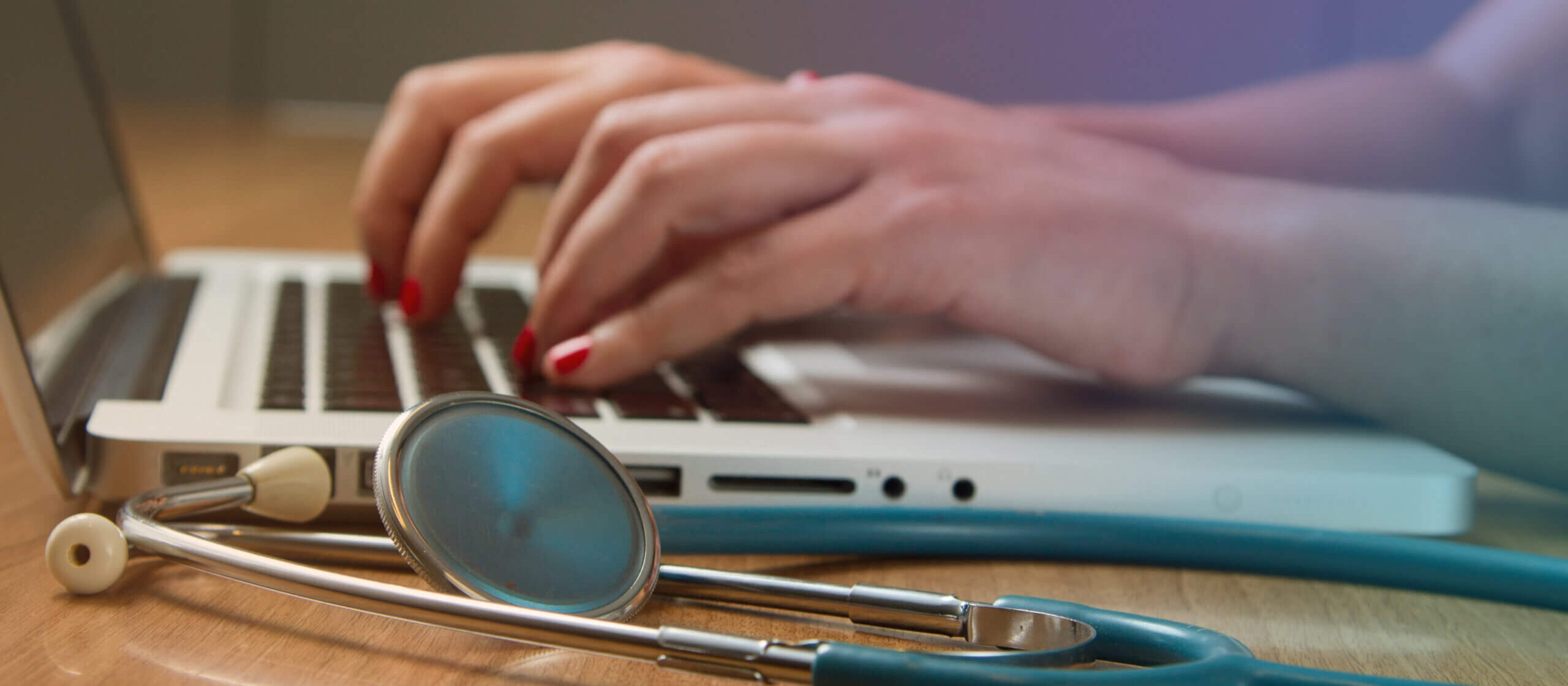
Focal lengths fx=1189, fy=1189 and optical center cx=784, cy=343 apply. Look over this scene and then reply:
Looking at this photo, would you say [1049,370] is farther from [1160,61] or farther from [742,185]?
[1160,61]

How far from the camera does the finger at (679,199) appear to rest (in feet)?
1.76

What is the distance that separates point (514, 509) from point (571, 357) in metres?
0.23

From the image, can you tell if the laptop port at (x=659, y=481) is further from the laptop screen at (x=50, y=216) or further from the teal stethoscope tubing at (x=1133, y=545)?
the laptop screen at (x=50, y=216)

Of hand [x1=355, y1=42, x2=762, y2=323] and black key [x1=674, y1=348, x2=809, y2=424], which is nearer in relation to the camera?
black key [x1=674, y1=348, x2=809, y2=424]

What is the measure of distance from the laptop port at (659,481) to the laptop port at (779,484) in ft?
0.04

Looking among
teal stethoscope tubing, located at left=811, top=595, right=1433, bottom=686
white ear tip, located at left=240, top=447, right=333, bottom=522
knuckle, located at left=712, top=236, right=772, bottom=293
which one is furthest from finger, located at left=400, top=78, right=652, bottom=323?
teal stethoscope tubing, located at left=811, top=595, right=1433, bottom=686

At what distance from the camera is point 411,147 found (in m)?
0.80

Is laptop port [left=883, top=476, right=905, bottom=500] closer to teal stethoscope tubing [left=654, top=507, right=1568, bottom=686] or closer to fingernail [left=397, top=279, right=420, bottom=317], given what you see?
teal stethoscope tubing [left=654, top=507, right=1568, bottom=686]

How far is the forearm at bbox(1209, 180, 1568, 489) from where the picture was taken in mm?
484

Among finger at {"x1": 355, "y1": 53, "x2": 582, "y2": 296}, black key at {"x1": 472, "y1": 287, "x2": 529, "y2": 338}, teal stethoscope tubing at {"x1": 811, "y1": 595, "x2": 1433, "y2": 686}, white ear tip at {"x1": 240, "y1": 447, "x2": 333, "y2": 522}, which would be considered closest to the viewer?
teal stethoscope tubing at {"x1": 811, "y1": 595, "x2": 1433, "y2": 686}

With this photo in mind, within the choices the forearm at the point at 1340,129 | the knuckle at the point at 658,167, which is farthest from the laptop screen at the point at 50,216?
the forearm at the point at 1340,129

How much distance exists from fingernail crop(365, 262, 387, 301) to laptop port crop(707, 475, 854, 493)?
449 mm

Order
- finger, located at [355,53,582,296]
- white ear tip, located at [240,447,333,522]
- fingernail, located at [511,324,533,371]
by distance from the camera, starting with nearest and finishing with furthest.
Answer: white ear tip, located at [240,447,333,522]
fingernail, located at [511,324,533,371]
finger, located at [355,53,582,296]

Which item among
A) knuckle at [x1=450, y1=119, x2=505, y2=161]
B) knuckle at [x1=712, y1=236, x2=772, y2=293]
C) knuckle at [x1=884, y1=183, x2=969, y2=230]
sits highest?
knuckle at [x1=450, y1=119, x2=505, y2=161]
